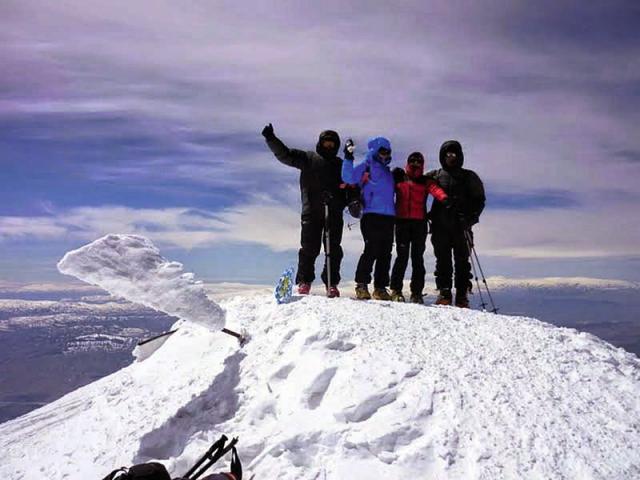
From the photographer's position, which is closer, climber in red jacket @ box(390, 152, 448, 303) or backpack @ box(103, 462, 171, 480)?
backpack @ box(103, 462, 171, 480)

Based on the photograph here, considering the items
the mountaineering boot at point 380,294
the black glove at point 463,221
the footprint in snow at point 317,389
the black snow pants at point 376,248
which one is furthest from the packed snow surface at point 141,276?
the black glove at point 463,221

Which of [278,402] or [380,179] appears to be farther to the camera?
[380,179]

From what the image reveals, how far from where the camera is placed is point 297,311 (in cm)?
855

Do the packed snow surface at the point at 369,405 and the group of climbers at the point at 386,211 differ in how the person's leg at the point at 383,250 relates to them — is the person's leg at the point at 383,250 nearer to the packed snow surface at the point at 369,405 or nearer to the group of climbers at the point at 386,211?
the group of climbers at the point at 386,211

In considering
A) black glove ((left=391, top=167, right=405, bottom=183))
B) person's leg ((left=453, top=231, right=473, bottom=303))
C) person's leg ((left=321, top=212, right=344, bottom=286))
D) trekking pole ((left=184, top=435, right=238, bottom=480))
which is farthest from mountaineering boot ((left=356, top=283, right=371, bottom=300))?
trekking pole ((left=184, top=435, right=238, bottom=480))

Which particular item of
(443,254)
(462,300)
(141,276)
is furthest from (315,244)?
(141,276)

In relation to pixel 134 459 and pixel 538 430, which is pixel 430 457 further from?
pixel 134 459

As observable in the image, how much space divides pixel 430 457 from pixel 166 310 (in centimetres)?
425

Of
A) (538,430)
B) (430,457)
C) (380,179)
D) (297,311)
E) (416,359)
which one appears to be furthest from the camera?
(380,179)

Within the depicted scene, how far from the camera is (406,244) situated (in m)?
10.9

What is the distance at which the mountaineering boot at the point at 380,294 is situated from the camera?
10.6 meters

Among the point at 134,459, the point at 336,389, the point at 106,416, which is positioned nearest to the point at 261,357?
the point at 336,389

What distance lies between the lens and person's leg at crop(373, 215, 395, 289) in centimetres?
1043

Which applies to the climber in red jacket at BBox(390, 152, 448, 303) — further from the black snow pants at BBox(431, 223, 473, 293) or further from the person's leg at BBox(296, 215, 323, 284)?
the person's leg at BBox(296, 215, 323, 284)
